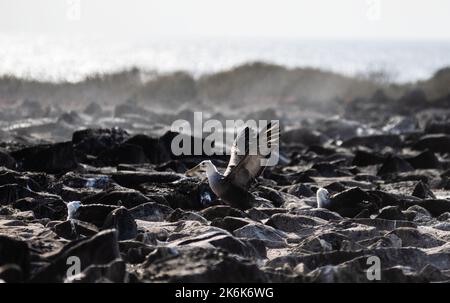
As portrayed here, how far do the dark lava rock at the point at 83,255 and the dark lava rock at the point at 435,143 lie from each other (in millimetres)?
15459

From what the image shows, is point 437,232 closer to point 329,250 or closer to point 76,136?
point 329,250

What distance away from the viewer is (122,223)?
36.2 ft

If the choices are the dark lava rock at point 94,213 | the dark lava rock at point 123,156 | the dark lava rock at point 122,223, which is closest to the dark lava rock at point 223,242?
the dark lava rock at point 122,223

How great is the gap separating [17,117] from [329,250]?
Answer: 68.7 feet

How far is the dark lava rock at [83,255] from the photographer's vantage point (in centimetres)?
861

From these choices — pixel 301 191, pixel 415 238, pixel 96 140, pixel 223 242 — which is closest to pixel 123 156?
pixel 96 140

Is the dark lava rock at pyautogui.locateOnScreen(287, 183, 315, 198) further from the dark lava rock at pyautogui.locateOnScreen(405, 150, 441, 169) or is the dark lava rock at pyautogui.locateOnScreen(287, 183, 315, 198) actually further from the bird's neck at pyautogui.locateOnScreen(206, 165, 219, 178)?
the dark lava rock at pyautogui.locateOnScreen(405, 150, 441, 169)

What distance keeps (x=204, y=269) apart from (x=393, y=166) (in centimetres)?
1111

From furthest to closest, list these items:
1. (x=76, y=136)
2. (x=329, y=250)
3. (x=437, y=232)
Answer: (x=76, y=136)
(x=437, y=232)
(x=329, y=250)

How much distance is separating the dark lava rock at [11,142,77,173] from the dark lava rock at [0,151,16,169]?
0.48ft

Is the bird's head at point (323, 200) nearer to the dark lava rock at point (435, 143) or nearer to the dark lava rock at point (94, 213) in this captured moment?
the dark lava rock at point (94, 213)

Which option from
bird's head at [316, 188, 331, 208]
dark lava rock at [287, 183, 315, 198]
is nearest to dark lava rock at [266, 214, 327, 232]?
bird's head at [316, 188, 331, 208]
